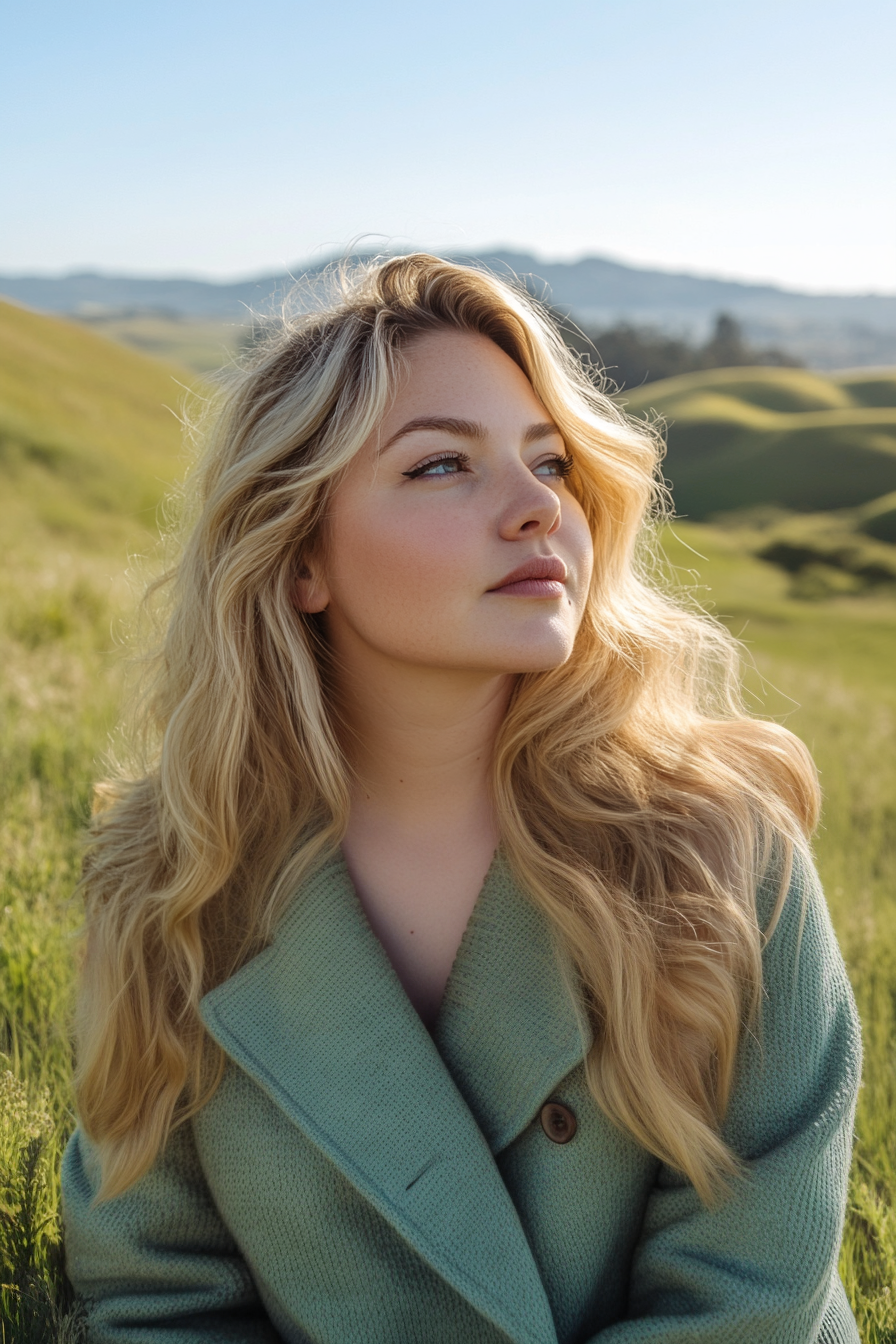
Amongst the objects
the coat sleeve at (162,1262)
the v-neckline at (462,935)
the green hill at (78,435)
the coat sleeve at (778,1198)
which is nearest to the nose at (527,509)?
the v-neckline at (462,935)

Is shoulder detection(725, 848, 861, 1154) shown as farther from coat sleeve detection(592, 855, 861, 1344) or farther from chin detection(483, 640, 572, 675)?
chin detection(483, 640, 572, 675)

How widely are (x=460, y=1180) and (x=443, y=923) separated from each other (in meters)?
0.58

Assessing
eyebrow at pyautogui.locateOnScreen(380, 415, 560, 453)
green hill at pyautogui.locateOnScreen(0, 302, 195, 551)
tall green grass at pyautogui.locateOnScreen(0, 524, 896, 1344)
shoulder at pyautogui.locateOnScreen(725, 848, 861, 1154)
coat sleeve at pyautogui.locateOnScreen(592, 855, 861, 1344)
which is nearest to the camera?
coat sleeve at pyautogui.locateOnScreen(592, 855, 861, 1344)

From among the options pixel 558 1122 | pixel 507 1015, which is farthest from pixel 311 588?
pixel 558 1122

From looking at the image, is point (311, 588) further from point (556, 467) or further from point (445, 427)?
point (556, 467)

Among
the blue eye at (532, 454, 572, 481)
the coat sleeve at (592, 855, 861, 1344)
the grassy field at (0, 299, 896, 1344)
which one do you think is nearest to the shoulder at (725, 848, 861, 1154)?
the coat sleeve at (592, 855, 861, 1344)

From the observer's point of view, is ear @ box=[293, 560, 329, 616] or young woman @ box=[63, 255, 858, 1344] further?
ear @ box=[293, 560, 329, 616]

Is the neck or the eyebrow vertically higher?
the eyebrow

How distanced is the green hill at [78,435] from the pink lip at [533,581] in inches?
423

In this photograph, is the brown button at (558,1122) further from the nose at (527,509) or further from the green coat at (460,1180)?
the nose at (527,509)

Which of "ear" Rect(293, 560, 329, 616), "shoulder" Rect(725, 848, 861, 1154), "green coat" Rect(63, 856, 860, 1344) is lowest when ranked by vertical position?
"green coat" Rect(63, 856, 860, 1344)

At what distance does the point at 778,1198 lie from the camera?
6.46ft

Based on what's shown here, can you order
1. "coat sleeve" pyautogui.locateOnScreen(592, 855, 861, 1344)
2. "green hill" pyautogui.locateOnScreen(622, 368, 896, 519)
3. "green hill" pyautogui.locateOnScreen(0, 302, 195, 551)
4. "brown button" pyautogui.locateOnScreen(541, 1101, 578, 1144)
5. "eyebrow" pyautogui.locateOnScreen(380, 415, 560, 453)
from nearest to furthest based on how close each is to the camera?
"coat sleeve" pyautogui.locateOnScreen(592, 855, 861, 1344) → "brown button" pyautogui.locateOnScreen(541, 1101, 578, 1144) → "eyebrow" pyautogui.locateOnScreen(380, 415, 560, 453) → "green hill" pyautogui.locateOnScreen(0, 302, 195, 551) → "green hill" pyautogui.locateOnScreen(622, 368, 896, 519)

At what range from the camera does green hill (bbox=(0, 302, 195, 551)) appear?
63.7 ft
